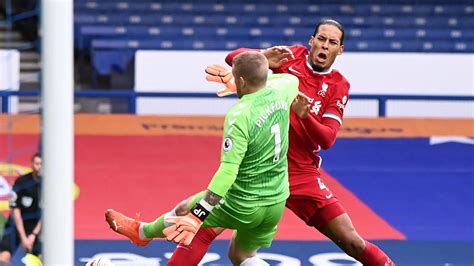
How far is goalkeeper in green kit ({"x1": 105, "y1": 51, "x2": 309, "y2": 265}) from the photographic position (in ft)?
22.3

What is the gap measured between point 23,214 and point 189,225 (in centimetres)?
215

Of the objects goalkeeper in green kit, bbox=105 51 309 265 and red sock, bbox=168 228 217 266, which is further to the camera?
red sock, bbox=168 228 217 266

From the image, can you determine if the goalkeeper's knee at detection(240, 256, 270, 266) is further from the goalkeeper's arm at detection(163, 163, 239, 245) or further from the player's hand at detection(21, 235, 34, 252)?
the player's hand at detection(21, 235, 34, 252)

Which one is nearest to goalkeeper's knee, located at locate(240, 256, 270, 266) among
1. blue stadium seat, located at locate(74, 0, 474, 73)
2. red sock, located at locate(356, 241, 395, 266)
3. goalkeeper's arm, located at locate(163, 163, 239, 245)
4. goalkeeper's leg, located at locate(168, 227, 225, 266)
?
goalkeeper's leg, located at locate(168, 227, 225, 266)

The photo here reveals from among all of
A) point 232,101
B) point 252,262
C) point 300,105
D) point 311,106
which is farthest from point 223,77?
point 232,101

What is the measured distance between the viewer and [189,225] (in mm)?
6883

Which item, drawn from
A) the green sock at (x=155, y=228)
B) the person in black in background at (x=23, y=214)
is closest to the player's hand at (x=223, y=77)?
the green sock at (x=155, y=228)

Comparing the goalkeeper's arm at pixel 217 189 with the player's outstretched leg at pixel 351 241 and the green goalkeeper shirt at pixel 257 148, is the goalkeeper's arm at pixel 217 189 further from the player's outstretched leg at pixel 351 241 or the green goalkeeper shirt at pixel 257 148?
the player's outstretched leg at pixel 351 241

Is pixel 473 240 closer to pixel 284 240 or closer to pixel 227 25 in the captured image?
pixel 284 240

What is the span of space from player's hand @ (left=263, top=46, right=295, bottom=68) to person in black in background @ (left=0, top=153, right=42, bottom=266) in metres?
1.74

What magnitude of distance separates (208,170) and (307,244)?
131 inches

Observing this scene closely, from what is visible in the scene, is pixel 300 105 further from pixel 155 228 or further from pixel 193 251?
pixel 155 228

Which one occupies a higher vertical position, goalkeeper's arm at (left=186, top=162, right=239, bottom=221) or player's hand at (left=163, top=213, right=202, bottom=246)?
goalkeeper's arm at (left=186, top=162, right=239, bottom=221)

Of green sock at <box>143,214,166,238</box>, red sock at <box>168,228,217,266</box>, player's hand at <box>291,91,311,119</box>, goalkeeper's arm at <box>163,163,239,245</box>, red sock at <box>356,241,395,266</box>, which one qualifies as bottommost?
red sock at <box>356,241,395,266</box>
